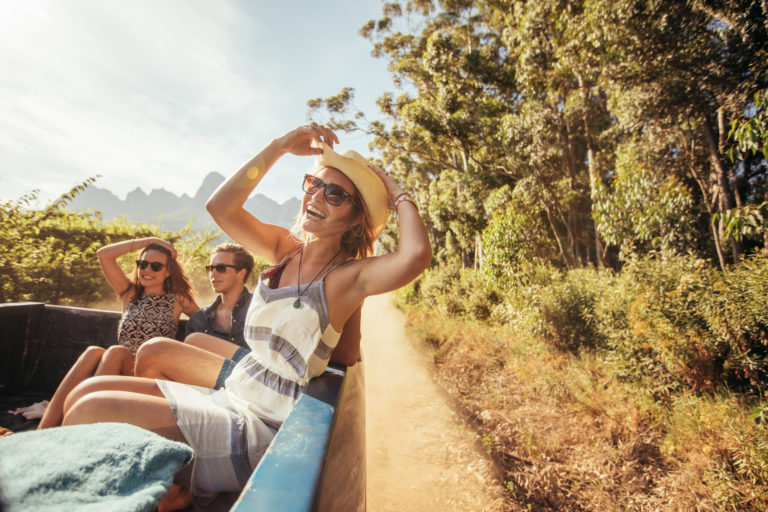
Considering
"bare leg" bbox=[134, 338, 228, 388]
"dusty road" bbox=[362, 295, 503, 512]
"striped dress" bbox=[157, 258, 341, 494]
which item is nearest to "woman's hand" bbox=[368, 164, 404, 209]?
"striped dress" bbox=[157, 258, 341, 494]

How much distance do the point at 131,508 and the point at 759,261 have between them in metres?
4.66

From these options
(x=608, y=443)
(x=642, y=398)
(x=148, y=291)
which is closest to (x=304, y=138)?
(x=148, y=291)

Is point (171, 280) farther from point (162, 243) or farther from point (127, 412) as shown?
point (127, 412)

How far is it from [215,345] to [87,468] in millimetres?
1465

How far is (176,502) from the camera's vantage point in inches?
40.6

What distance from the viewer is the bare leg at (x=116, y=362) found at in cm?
190

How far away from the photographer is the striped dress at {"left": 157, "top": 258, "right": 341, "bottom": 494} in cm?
108

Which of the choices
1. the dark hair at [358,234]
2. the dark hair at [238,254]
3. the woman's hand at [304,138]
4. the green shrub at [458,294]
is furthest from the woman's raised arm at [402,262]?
the green shrub at [458,294]

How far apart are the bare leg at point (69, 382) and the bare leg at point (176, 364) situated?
472 mm

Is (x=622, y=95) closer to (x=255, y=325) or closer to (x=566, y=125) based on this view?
(x=566, y=125)

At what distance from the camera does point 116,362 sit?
1.96m

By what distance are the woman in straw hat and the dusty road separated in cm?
206

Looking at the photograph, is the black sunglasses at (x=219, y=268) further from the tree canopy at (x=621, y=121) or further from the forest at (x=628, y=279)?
the tree canopy at (x=621, y=121)

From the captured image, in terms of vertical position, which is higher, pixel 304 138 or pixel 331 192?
pixel 304 138
